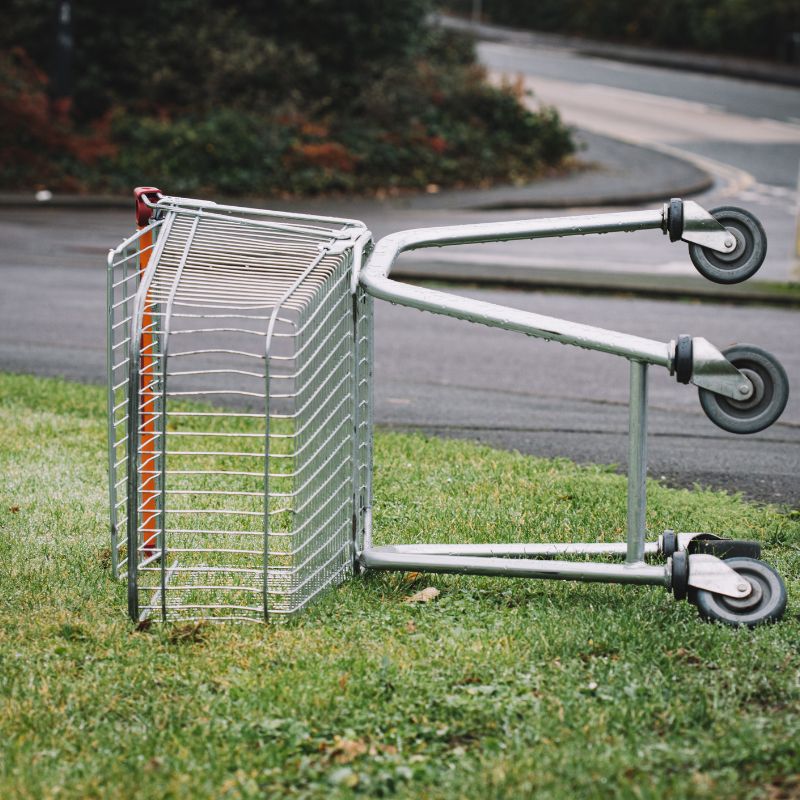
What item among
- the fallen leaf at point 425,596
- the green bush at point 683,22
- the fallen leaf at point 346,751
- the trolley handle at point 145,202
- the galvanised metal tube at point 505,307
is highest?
the green bush at point 683,22

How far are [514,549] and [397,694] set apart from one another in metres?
1.03

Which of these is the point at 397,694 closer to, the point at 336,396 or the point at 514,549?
the point at 514,549

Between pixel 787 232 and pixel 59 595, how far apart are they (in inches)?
606

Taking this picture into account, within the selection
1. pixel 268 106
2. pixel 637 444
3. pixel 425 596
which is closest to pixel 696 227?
pixel 637 444

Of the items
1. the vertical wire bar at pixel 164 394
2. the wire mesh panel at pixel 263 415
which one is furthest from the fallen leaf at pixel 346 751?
the vertical wire bar at pixel 164 394

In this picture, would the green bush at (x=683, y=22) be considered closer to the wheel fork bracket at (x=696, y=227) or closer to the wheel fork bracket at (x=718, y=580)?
the wheel fork bracket at (x=696, y=227)

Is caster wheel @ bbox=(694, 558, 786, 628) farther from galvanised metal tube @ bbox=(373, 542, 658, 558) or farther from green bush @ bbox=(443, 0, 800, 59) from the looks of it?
green bush @ bbox=(443, 0, 800, 59)

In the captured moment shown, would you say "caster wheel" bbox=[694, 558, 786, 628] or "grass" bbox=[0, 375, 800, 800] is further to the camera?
"caster wheel" bbox=[694, 558, 786, 628]

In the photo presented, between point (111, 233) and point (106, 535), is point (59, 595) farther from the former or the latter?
point (111, 233)

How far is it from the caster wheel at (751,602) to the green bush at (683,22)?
37.5 metres

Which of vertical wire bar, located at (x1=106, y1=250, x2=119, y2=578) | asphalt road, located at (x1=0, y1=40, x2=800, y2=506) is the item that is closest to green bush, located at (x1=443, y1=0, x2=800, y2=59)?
asphalt road, located at (x1=0, y1=40, x2=800, y2=506)

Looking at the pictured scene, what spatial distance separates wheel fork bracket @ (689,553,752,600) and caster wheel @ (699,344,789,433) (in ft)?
1.49

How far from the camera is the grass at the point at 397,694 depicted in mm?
3135

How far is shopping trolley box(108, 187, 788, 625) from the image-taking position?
12.9 feet
